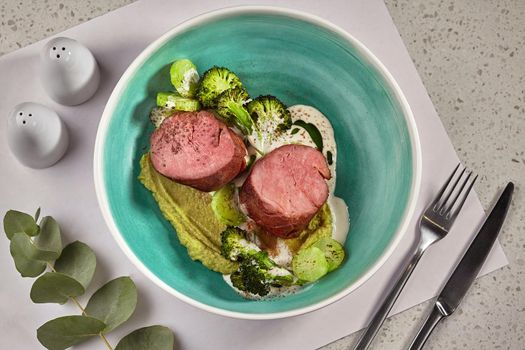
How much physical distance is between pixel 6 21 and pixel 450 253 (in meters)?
1.41

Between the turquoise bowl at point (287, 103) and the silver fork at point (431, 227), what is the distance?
0.17 metres

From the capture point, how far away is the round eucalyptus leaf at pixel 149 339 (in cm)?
172

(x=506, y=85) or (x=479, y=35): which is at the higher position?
(x=479, y=35)

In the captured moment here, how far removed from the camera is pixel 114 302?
1.73 metres

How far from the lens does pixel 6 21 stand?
72.6 inches

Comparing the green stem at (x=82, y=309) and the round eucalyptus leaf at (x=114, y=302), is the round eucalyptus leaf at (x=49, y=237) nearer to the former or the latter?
the green stem at (x=82, y=309)

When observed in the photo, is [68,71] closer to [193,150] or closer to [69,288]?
[193,150]

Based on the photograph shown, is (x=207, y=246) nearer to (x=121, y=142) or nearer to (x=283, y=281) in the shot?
(x=283, y=281)

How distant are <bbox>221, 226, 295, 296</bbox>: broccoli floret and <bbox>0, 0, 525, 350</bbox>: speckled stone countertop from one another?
0.38 metres

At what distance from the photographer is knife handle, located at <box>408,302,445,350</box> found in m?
1.79

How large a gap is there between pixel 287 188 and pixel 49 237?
0.65 meters

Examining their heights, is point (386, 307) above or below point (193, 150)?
below

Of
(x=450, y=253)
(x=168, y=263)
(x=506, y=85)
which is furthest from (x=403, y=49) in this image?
(x=168, y=263)

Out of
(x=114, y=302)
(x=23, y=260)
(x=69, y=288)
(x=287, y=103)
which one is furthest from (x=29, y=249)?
(x=287, y=103)
